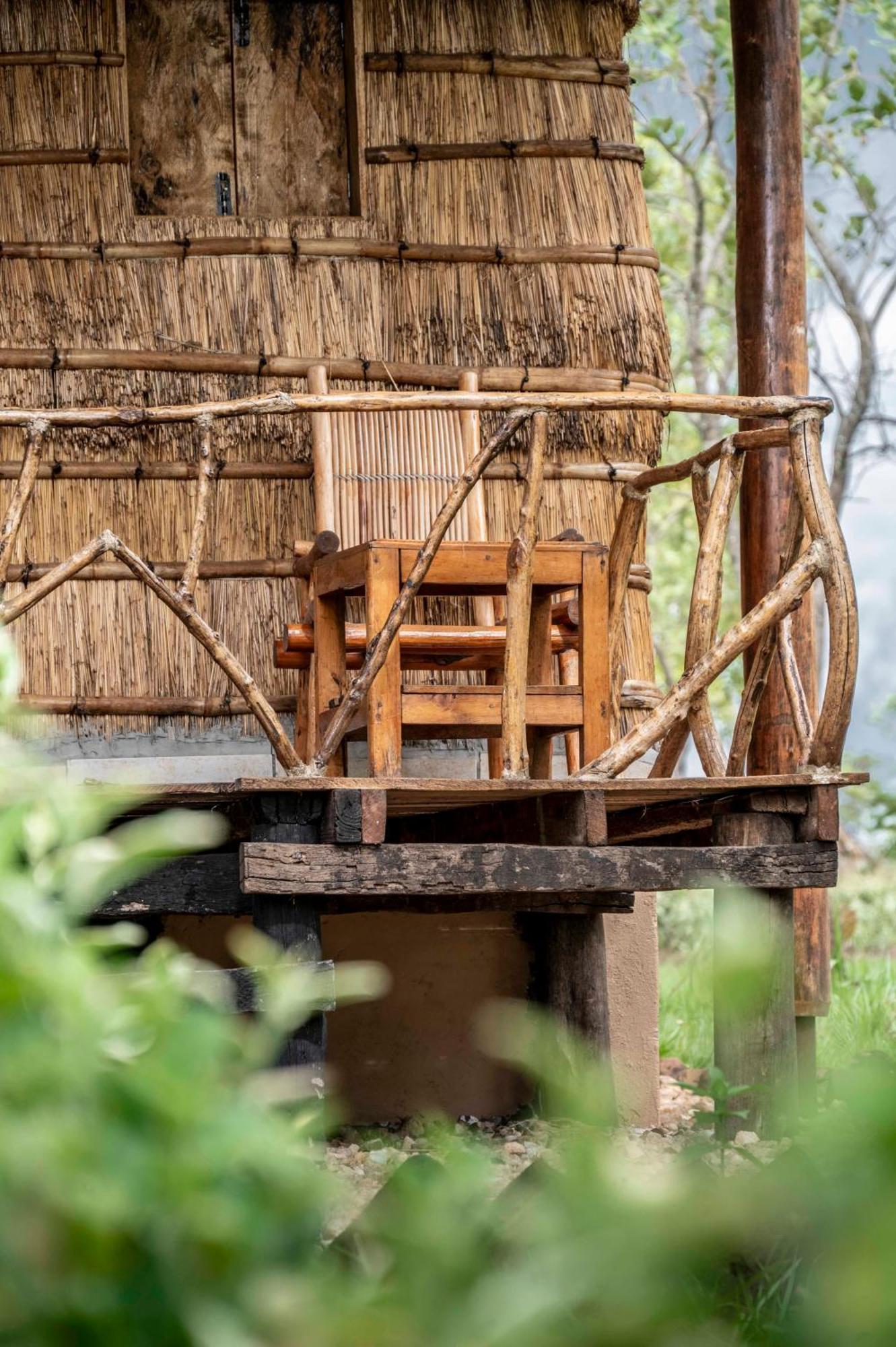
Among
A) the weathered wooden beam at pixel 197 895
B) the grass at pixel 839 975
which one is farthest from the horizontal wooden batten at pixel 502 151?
the grass at pixel 839 975

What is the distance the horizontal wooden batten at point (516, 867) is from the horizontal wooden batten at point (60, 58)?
9.51 ft

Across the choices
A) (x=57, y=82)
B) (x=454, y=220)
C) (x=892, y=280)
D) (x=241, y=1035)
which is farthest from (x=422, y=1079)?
(x=892, y=280)

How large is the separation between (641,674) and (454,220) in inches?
59.6

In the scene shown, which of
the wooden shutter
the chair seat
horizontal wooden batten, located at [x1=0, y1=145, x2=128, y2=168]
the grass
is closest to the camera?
the chair seat

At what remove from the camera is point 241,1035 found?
0.61m

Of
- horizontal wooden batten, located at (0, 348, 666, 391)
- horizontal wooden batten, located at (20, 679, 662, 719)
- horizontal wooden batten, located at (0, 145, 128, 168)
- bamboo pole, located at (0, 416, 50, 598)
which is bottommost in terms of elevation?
horizontal wooden batten, located at (20, 679, 662, 719)

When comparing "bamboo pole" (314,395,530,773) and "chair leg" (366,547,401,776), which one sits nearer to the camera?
"bamboo pole" (314,395,530,773)

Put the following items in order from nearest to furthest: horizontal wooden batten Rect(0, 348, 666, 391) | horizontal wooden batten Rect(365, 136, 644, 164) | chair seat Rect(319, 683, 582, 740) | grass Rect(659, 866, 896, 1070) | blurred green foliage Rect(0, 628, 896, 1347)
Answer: blurred green foliage Rect(0, 628, 896, 1347) < chair seat Rect(319, 683, 582, 740) < horizontal wooden batten Rect(0, 348, 666, 391) < horizontal wooden batten Rect(365, 136, 644, 164) < grass Rect(659, 866, 896, 1070)

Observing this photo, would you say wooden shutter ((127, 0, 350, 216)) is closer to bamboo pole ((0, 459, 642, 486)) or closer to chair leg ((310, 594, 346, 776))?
bamboo pole ((0, 459, 642, 486))

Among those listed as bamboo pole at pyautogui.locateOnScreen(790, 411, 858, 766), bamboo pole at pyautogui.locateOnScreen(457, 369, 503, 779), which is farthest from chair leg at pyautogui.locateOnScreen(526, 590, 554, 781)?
bamboo pole at pyautogui.locateOnScreen(790, 411, 858, 766)

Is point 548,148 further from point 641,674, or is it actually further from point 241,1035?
point 241,1035

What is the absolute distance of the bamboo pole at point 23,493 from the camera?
11.2 feet

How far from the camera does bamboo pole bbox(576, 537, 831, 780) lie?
3.31 m

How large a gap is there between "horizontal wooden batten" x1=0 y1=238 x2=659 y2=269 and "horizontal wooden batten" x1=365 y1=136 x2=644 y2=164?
28 cm
